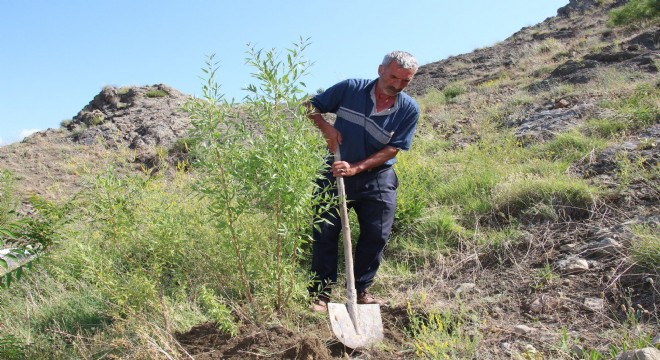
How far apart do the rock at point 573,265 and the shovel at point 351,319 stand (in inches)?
57.9

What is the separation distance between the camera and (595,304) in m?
3.09

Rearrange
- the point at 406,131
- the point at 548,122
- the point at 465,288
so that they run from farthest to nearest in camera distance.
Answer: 1. the point at 548,122
2. the point at 465,288
3. the point at 406,131

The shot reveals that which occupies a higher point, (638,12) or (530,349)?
(638,12)

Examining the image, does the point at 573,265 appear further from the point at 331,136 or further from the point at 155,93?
the point at 155,93

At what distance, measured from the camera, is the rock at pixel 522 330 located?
2861 millimetres

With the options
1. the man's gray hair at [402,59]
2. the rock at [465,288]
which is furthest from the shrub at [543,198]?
the man's gray hair at [402,59]

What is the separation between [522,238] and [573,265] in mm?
629

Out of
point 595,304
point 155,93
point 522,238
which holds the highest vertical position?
point 155,93

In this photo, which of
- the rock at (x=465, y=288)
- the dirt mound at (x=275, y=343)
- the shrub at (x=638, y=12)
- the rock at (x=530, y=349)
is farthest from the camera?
the shrub at (x=638, y=12)

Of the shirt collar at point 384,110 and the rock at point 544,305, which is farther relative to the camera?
the shirt collar at point 384,110

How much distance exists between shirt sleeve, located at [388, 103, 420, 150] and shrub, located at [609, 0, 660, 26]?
46.7 feet

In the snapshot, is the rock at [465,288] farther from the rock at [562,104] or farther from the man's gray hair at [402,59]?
the rock at [562,104]

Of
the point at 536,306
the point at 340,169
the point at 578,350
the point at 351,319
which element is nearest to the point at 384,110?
the point at 340,169

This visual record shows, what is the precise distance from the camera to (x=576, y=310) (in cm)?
309
